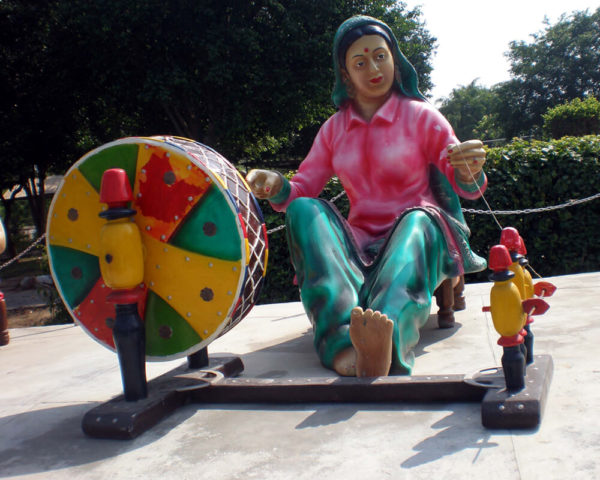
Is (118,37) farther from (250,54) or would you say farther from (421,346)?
(421,346)

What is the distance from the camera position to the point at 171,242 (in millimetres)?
2703

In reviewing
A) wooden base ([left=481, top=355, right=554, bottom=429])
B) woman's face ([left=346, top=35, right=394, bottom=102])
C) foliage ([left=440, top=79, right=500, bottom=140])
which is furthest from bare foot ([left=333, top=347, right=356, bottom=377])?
foliage ([left=440, top=79, right=500, bottom=140])

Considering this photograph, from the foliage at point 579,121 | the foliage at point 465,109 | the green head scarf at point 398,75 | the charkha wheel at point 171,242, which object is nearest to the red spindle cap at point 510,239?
the charkha wheel at point 171,242

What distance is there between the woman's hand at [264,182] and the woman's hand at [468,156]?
100cm

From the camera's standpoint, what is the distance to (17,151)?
15.9 meters

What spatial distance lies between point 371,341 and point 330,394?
0.90ft

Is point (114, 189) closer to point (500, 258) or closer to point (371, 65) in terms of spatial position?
point (500, 258)

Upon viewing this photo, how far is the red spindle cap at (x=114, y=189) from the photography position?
8.10 feet

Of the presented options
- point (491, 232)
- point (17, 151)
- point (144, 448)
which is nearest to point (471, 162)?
point (144, 448)

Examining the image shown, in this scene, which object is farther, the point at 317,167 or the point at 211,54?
the point at 211,54

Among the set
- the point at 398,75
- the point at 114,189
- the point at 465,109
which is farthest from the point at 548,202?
the point at 465,109

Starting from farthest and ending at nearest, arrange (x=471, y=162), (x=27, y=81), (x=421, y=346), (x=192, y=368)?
(x=27, y=81)
(x=421, y=346)
(x=471, y=162)
(x=192, y=368)

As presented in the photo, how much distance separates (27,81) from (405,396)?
16.8 meters

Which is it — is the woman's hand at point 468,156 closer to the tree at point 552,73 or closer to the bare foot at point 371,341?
the bare foot at point 371,341
